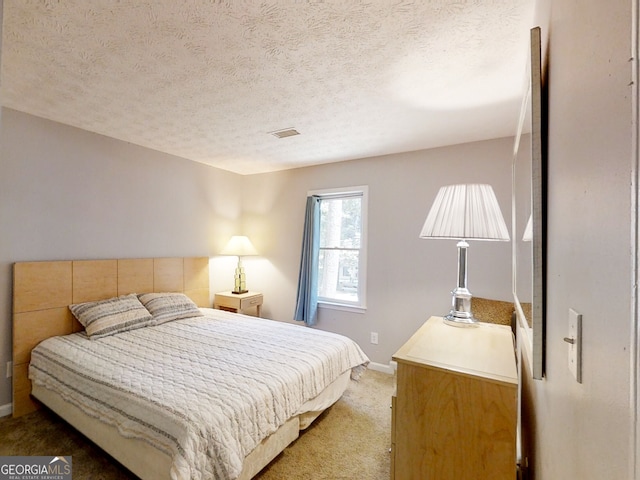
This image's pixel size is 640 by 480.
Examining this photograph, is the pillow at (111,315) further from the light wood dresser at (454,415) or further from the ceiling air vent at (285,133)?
the light wood dresser at (454,415)

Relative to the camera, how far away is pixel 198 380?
171 centimetres

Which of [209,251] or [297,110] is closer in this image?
[297,110]

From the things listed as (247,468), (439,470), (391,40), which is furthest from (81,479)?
(391,40)

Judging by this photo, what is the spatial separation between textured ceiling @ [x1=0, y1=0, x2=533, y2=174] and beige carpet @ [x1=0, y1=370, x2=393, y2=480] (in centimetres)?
214

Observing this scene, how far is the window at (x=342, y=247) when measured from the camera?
341 centimetres

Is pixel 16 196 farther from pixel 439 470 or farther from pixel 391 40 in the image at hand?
pixel 439 470

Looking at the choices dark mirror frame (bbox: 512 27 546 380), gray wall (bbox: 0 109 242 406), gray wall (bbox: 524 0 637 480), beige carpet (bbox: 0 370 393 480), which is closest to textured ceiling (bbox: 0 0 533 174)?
gray wall (bbox: 0 109 242 406)

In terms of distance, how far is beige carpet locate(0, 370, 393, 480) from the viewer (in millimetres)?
1750

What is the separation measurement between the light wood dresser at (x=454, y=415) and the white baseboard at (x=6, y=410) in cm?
294

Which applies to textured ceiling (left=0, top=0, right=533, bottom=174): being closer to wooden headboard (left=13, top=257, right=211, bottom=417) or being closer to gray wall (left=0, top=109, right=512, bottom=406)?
gray wall (left=0, top=109, right=512, bottom=406)

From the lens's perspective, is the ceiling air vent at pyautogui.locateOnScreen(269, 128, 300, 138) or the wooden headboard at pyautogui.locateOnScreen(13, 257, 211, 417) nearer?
the wooden headboard at pyautogui.locateOnScreen(13, 257, 211, 417)

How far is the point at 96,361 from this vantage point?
194 centimetres

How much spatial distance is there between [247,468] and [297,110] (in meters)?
2.35

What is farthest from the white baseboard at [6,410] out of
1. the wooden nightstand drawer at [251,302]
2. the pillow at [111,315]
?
the wooden nightstand drawer at [251,302]
